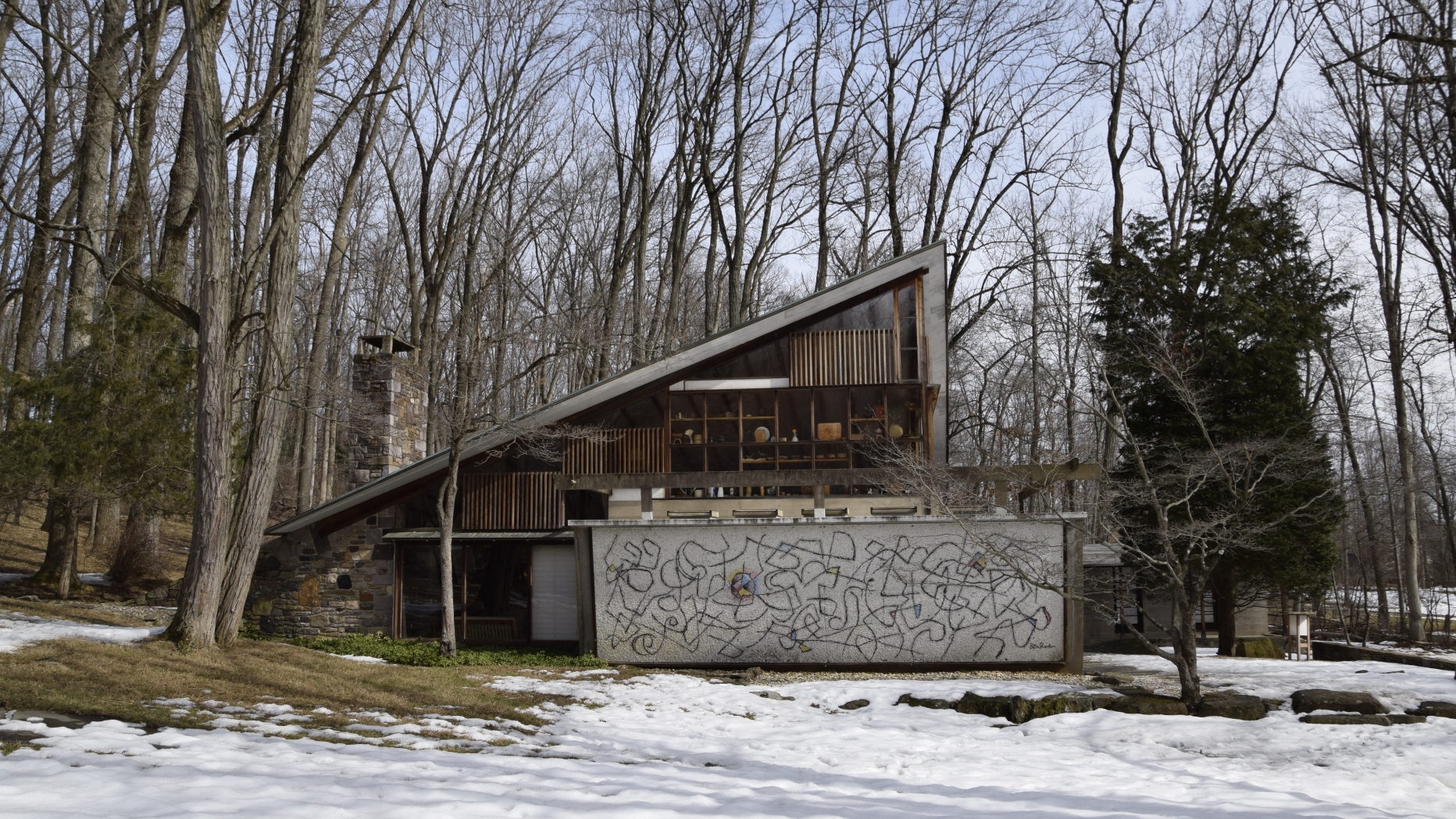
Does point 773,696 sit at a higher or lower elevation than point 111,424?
lower

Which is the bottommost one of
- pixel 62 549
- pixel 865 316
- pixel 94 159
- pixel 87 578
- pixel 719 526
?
pixel 87 578

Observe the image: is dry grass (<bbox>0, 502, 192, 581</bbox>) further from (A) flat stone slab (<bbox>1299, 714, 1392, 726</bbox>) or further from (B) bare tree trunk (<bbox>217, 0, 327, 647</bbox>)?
(A) flat stone slab (<bbox>1299, 714, 1392, 726</bbox>)

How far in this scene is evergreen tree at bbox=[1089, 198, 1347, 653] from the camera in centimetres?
1684

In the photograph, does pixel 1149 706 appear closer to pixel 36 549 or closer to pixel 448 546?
pixel 448 546

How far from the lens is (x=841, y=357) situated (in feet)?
57.3

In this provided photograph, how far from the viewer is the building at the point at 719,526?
14266 mm

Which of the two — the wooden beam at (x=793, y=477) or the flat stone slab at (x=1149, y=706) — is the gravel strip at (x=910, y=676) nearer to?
the flat stone slab at (x=1149, y=706)

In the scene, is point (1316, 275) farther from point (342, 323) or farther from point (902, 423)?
point (342, 323)

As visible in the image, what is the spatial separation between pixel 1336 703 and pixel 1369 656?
7.60 meters

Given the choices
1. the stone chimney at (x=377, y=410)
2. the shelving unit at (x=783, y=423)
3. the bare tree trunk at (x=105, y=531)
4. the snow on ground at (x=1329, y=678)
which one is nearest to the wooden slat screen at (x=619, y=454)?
the shelving unit at (x=783, y=423)

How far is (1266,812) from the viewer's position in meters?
7.23

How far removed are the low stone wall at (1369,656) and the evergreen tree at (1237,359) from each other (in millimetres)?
1157

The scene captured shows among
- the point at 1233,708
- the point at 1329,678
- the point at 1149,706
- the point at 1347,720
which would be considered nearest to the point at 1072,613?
the point at 1149,706

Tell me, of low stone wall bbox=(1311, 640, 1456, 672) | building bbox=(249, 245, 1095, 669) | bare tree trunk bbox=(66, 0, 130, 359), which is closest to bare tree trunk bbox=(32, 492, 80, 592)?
bare tree trunk bbox=(66, 0, 130, 359)
